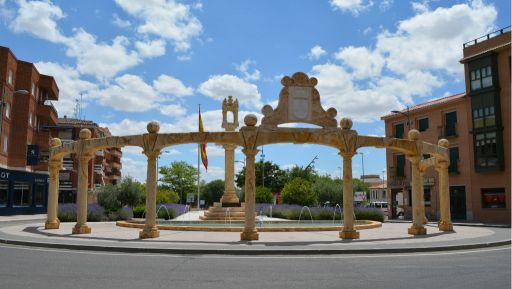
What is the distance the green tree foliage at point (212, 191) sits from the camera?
100m

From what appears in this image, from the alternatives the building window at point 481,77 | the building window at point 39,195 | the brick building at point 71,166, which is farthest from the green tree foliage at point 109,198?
the building window at point 481,77

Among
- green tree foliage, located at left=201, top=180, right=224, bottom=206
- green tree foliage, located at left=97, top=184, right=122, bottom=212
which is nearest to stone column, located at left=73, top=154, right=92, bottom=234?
green tree foliage, located at left=97, top=184, right=122, bottom=212

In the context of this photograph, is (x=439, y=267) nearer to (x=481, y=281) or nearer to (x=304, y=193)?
(x=481, y=281)

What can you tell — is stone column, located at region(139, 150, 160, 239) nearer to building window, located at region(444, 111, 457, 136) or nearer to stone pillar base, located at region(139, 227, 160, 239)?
stone pillar base, located at region(139, 227, 160, 239)

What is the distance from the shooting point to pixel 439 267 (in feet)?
34.5

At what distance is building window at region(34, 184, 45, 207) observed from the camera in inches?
1890

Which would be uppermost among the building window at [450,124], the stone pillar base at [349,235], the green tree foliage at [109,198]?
the building window at [450,124]

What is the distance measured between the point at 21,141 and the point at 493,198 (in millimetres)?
42570

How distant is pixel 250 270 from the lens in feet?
33.4

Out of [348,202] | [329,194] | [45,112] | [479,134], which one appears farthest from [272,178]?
[348,202]

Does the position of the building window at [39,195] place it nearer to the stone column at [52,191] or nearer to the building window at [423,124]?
the stone column at [52,191]

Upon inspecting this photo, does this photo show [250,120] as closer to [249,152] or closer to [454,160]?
[249,152]

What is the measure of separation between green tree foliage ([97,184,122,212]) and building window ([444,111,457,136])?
2810cm

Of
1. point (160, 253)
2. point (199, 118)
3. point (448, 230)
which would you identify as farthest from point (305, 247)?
point (199, 118)
